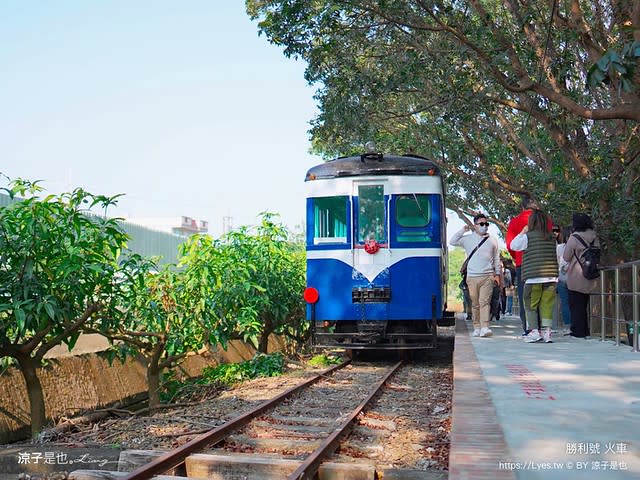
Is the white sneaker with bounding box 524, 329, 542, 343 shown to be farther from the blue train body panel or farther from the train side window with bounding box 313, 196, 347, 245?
the train side window with bounding box 313, 196, 347, 245

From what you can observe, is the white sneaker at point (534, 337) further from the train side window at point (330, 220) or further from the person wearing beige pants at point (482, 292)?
the train side window at point (330, 220)

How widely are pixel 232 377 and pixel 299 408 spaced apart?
3.33 metres

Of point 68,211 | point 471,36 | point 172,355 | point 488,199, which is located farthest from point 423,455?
point 488,199

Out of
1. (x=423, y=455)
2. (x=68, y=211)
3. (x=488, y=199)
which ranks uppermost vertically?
(x=488, y=199)

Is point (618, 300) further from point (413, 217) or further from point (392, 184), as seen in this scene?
point (392, 184)

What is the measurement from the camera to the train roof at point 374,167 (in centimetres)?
1219

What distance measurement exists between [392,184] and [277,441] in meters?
6.21

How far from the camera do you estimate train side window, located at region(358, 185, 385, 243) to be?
40.0 feet

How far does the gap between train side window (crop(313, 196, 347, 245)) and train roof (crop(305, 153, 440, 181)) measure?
1.27 feet

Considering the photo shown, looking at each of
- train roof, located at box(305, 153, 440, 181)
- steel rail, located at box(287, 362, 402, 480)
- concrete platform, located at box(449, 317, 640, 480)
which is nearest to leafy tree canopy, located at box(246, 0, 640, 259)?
train roof, located at box(305, 153, 440, 181)

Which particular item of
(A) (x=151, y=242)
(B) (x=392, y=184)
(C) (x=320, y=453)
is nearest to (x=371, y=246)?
(B) (x=392, y=184)

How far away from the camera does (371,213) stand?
1224 cm

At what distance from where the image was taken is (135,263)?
29.0 ft

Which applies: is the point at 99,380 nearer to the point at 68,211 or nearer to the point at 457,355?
the point at 68,211
